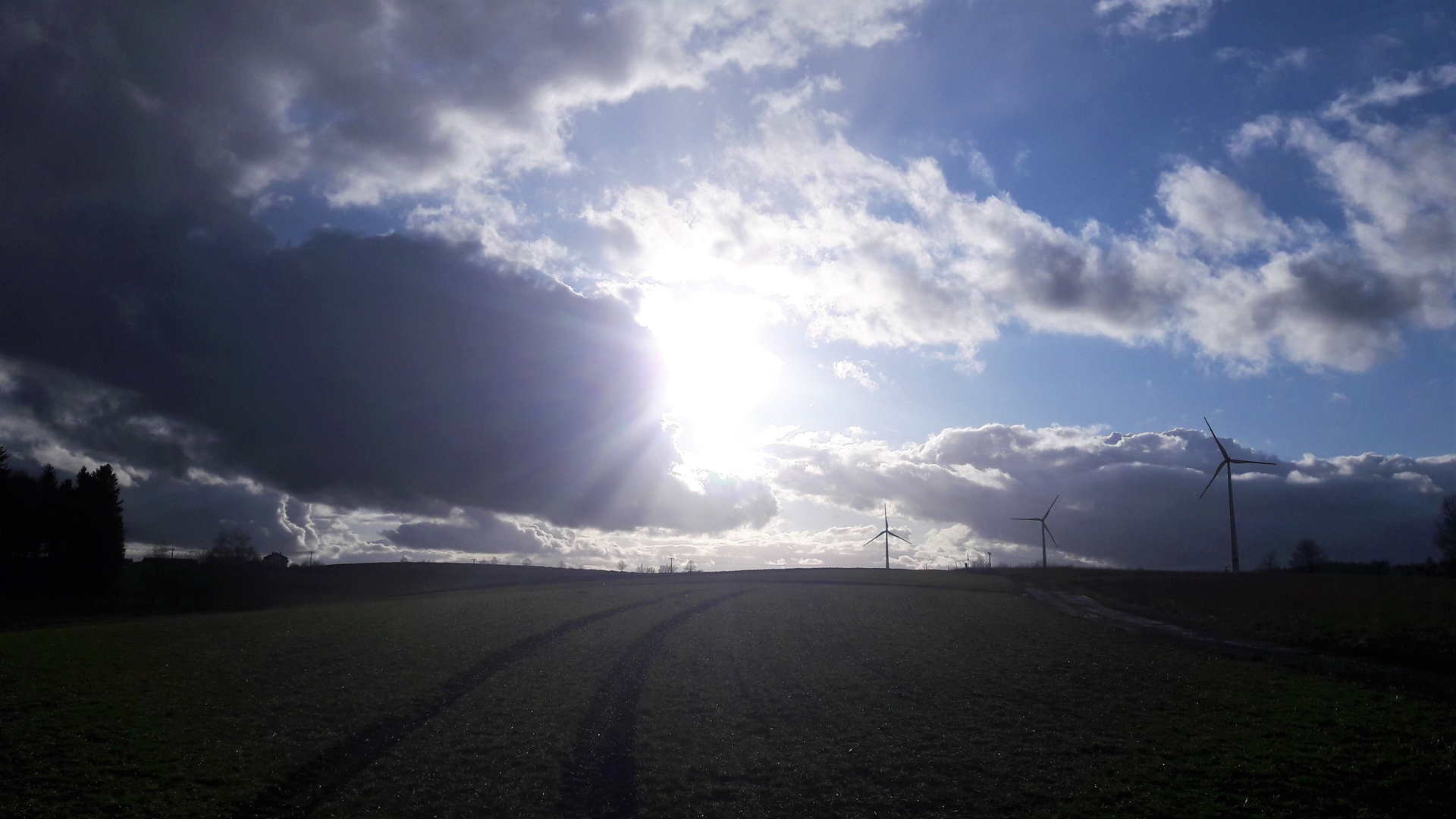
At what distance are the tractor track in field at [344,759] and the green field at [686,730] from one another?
77 mm

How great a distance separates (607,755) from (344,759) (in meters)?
5.76

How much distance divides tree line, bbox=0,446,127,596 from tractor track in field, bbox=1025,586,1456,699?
309ft

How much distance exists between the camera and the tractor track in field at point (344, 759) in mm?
15000

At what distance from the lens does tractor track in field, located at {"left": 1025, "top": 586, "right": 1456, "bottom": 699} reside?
26.5 metres

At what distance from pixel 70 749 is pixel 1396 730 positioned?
99.4ft

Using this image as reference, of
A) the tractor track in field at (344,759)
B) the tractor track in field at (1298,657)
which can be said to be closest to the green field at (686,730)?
the tractor track in field at (344,759)

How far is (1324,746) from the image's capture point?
59.6 ft

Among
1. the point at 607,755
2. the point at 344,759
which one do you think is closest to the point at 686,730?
the point at 607,755

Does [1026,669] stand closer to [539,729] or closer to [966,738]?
[966,738]

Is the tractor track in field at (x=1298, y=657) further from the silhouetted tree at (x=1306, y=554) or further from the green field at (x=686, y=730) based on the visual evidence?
the silhouetted tree at (x=1306, y=554)

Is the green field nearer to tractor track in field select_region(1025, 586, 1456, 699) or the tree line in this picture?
tractor track in field select_region(1025, 586, 1456, 699)

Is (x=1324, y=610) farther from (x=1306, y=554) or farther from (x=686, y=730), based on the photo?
(x=1306, y=554)

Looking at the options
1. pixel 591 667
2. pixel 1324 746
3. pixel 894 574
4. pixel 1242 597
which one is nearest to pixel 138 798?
pixel 591 667

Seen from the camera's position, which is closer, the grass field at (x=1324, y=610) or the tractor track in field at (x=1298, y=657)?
the tractor track in field at (x=1298, y=657)
